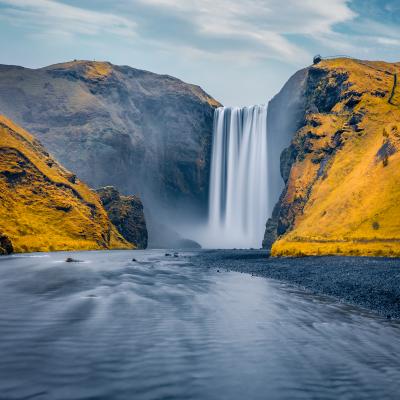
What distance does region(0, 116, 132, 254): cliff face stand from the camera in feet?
311

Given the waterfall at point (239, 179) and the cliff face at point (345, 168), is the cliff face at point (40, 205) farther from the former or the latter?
the waterfall at point (239, 179)

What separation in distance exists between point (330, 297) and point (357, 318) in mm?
8763

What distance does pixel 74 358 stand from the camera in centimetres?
1501

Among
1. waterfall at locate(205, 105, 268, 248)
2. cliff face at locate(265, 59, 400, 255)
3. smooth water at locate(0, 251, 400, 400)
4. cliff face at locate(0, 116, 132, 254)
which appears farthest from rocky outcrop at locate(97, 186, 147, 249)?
smooth water at locate(0, 251, 400, 400)

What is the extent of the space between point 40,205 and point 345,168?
2719 inches

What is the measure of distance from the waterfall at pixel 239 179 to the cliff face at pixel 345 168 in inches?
1227

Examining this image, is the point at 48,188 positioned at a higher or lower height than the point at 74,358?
higher

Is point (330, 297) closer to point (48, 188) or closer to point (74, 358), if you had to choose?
point (74, 358)

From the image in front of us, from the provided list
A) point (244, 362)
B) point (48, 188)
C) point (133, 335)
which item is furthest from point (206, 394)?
point (48, 188)

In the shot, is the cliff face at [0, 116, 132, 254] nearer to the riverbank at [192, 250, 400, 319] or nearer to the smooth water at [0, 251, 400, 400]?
the riverbank at [192, 250, 400, 319]

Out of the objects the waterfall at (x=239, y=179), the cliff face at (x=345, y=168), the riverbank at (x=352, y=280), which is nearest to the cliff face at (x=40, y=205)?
the cliff face at (x=345, y=168)

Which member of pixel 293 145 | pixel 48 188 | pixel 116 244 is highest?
pixel 293 145

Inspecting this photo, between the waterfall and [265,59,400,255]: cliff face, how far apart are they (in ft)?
102

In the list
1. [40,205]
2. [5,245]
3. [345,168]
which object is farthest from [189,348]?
[40,205]
